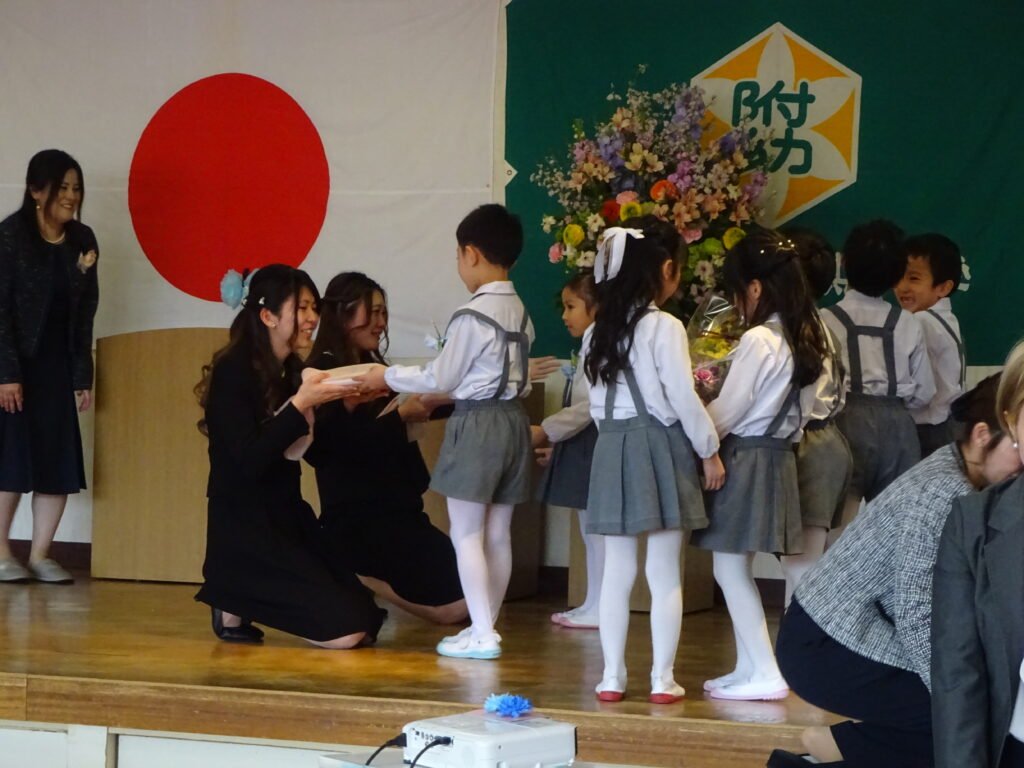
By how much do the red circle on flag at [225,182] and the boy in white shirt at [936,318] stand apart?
91.1 inches

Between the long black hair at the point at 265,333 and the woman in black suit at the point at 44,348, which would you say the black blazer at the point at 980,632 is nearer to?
the long black hair at the point at 265,333

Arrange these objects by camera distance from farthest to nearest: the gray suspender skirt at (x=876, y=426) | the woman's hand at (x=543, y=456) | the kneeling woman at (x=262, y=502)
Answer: the woman's hand at (x=543, y=456)
the gray suspender skirt at (x=876, y=426)
the kneeling woman at (x=262, y=502)

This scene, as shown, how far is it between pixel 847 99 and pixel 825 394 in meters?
1.64

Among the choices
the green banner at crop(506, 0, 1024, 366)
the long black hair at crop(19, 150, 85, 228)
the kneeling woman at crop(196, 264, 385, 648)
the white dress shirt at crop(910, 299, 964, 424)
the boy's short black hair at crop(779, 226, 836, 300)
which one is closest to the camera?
the boy's short black hair at crop(779, 226, 836, 300)

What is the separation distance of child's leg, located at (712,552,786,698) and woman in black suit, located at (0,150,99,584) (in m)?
2.66

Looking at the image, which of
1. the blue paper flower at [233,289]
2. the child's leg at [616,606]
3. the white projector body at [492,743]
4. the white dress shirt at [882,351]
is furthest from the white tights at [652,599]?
the blue paper flower at [233,289]

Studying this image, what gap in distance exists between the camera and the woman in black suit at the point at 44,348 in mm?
4809

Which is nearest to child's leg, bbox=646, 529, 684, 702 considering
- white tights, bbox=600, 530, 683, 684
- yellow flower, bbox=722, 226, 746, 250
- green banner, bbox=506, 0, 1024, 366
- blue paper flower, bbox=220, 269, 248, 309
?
white tights, bbox=600, 530, 683, 684

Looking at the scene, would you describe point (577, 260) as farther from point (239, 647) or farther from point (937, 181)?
point (239, 647)

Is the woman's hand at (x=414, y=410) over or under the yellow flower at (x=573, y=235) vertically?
under

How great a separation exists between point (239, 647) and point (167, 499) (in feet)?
4.48

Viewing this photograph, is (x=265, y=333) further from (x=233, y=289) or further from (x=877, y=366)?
(x=877, y=366)

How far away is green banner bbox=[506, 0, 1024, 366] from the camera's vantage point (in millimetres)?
4625

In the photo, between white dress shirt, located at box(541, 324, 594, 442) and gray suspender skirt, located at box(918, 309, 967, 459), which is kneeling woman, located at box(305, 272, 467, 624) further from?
gray suspender skirt, located at box(918, 309, 967, 459)
